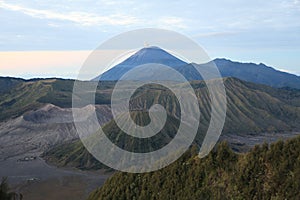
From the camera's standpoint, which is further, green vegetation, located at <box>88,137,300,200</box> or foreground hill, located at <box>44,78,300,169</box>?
foreground hill, located at <box>44,78,300,169</box>

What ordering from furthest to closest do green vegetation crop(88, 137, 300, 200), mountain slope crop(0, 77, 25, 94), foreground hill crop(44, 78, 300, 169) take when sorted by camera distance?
mountain slope crop(0, 77, 25, 94) < foreground hill crop(44, 78, 300, 169) < green vegetation crop(88, 137, 300, 200)

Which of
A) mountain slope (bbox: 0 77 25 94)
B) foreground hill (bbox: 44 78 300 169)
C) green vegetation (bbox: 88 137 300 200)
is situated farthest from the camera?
mountain slope (bbox: 0 77 25 94)

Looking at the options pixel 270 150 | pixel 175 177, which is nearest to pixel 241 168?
pixel 270 150

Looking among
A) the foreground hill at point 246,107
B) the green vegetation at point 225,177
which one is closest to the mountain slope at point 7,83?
the foreground hill at point 246,107

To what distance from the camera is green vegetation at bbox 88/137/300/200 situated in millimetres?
19750

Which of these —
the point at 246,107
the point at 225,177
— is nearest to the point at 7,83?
the point at 246,107

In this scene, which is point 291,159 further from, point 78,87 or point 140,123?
point 78,87

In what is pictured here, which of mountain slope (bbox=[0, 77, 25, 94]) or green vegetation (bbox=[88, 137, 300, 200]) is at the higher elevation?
mountain slope (bbox=[0, 77, 25, 94])

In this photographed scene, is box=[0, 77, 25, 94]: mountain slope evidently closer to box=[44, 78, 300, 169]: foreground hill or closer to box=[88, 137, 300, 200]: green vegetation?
box=[44, 78, 300, 169]: foreground hill

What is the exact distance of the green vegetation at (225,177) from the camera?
19.8 meters

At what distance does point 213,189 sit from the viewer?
21359 mm

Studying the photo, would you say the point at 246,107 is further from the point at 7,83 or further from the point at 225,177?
the point at 225,177

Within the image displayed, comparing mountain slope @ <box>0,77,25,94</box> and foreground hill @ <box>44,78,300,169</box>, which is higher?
mountain slope @ <box>0,77,25,94</box>

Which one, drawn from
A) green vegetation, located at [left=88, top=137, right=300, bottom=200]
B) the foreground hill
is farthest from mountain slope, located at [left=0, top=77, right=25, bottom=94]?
green vegetation, located at [left=88, top=137, right=300, bottom=200]
